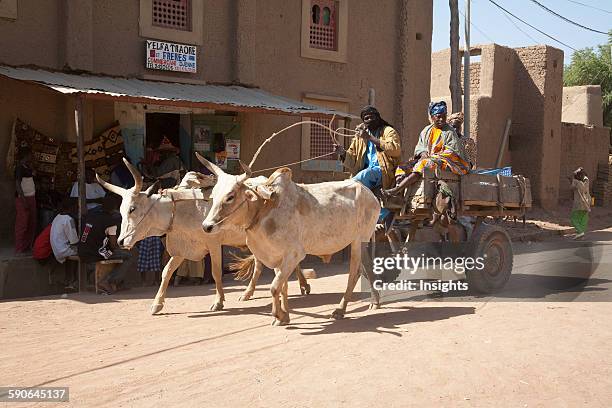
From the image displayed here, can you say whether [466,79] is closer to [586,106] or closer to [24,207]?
[586,106]

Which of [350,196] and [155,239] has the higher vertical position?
[350,196]

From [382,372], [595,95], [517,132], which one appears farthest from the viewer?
[595,95]

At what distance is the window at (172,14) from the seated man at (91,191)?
10.8ft

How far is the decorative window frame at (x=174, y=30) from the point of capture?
11.7 meters

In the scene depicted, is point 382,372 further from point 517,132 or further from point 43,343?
point 517,132

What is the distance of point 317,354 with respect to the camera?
5551 millimetres

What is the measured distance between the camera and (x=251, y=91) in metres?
12.7

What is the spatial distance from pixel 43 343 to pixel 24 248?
397 centimetres

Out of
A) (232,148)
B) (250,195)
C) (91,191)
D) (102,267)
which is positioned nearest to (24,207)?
(91,191)

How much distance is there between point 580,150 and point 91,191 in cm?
1705

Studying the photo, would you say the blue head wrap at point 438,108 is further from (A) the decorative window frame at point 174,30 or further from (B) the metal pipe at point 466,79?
(B) the metal pipe at point 466,79

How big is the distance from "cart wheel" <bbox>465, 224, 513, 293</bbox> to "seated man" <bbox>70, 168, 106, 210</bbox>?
524 cm

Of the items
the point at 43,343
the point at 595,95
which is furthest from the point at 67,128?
the point at 595,95

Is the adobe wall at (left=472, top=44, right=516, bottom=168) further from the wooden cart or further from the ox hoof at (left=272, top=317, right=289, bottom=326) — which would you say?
the ox hoof at (left=272, top=317, right=289, bottom=326)
